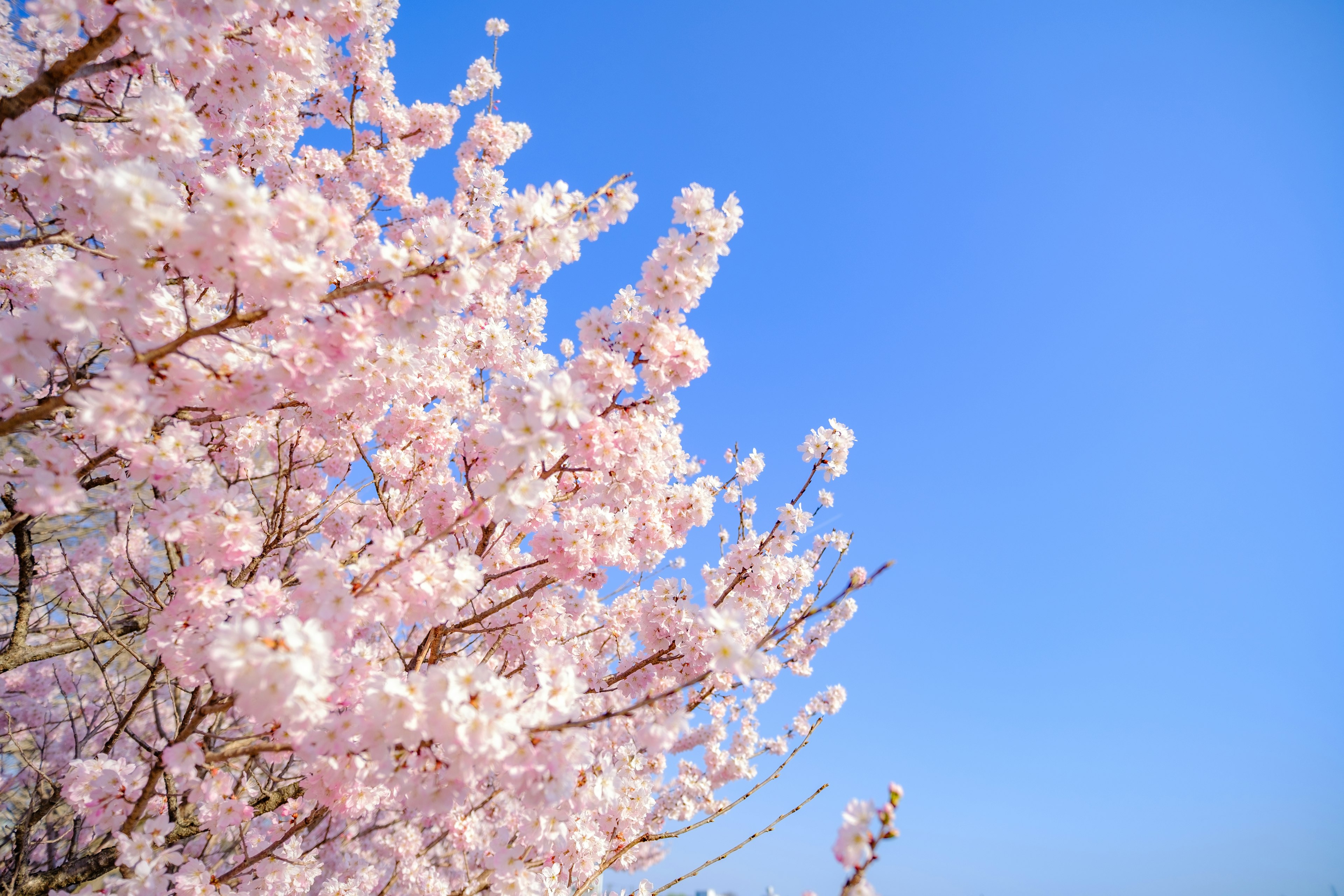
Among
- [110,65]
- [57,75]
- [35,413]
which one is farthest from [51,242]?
[35,413]

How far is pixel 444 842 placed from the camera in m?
8.13

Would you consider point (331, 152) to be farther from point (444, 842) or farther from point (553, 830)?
point (444, 842)

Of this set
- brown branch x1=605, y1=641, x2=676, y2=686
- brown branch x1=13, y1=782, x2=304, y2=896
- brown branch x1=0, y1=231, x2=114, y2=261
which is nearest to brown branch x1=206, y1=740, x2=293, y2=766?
brown branch x1=13, y1=782, x2=304, y2=896

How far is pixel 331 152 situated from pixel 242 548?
19.6ft

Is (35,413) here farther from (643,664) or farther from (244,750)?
(643,664)

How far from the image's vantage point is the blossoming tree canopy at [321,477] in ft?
8.22

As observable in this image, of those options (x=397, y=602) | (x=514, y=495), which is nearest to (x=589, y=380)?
(x=514, y=495)

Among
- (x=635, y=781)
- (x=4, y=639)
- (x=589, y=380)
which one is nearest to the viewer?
(x=589, y=380)

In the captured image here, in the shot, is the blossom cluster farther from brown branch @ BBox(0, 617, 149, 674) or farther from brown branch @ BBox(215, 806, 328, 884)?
brown branch @ BBox(0, 617, 149, 674)

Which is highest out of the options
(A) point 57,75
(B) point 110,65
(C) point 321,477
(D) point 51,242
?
(C) point 321,477

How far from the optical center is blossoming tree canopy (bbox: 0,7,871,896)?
2.51 metres

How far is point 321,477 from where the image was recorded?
20.5 ft

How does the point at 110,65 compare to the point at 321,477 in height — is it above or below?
below

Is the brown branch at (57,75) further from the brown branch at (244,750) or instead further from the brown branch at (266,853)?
the brown branch at (266,853)
